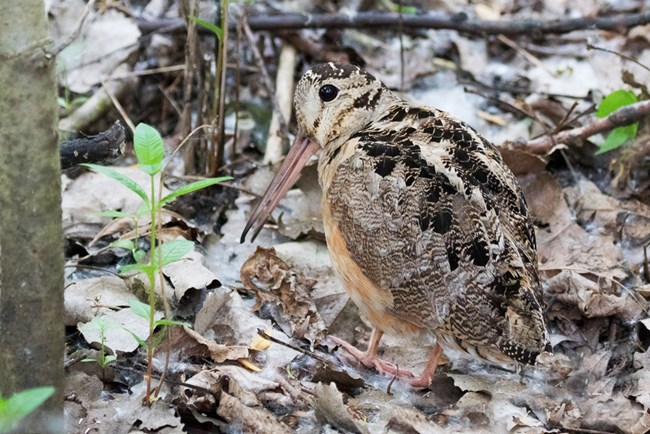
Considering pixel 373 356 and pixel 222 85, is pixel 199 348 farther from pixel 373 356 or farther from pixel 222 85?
pixel 222 85

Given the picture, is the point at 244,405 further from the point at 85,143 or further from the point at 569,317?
the point at 569,317

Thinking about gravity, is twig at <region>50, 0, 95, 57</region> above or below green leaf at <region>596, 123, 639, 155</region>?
above

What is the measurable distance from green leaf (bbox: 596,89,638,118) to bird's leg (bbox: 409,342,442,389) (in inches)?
81.5

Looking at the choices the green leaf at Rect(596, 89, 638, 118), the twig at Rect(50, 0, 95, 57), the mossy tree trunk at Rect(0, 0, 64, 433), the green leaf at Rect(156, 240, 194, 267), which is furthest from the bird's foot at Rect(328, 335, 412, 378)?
the twig at Rect(50, 0, 95, 57)

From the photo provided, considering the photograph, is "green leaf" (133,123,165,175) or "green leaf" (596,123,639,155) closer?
"green leaf" (133,123,165,175)

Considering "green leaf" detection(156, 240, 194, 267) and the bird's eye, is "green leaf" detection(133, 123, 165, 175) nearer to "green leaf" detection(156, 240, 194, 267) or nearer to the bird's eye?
"green leaf" detection(156, 240, 194, 267)

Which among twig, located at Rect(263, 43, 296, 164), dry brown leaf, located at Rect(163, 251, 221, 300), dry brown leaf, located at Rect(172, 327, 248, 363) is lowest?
dry brown leaf, located at Rect(172, 327, 248, 363)

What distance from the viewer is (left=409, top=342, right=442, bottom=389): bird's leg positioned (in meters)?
4.21

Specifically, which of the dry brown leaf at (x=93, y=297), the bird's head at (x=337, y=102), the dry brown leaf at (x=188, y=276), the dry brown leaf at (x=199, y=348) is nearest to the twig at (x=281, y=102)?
the bird's head at (x=337, y=102)

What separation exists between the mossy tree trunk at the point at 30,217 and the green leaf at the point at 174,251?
0.50m

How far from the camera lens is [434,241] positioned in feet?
12.8

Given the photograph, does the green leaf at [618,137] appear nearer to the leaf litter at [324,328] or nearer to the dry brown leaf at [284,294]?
the leaf litter at [324,328]

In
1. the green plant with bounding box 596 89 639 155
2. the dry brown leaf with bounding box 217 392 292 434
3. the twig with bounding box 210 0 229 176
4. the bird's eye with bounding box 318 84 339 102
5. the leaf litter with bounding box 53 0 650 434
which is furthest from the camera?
the green plant with bounding box 596 89 639 155

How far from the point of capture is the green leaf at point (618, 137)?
17.8 ft
